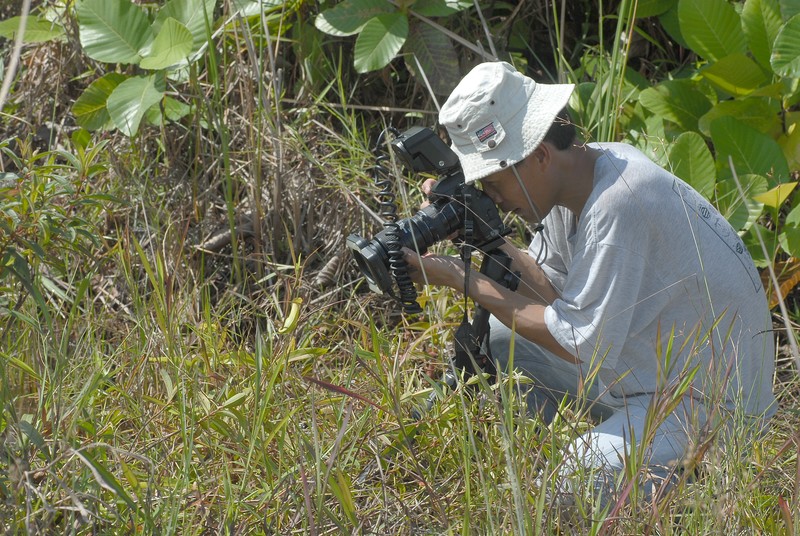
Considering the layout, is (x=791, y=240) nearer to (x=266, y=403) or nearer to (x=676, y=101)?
(x=676, y=101)

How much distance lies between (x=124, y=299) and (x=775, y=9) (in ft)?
6.98

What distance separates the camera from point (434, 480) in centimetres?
188

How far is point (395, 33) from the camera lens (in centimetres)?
292

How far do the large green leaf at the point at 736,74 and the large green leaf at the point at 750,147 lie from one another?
122 mm

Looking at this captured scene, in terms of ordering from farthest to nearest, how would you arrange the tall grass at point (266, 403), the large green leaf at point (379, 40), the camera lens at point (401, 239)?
the large green leaf at point (379, 40)
the camera lens at point (401, 239)
the tall grass at point (266, 403)

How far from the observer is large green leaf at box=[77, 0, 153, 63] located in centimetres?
280

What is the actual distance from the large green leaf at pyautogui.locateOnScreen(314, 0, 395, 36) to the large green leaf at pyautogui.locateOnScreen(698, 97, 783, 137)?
1.04m

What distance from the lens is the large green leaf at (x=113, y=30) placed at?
280cm

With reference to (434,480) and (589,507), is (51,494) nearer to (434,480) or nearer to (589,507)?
(434,480)

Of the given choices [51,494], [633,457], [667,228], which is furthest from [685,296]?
[51,494]

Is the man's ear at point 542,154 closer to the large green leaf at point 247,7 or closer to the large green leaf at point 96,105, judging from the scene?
the large green leaf at point 247,7

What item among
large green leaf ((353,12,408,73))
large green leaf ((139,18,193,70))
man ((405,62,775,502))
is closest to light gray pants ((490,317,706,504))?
man ((405,62,775,502))

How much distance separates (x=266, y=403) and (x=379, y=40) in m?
1.54

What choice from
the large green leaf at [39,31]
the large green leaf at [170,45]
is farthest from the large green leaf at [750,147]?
the large green leaf at [39,31]
